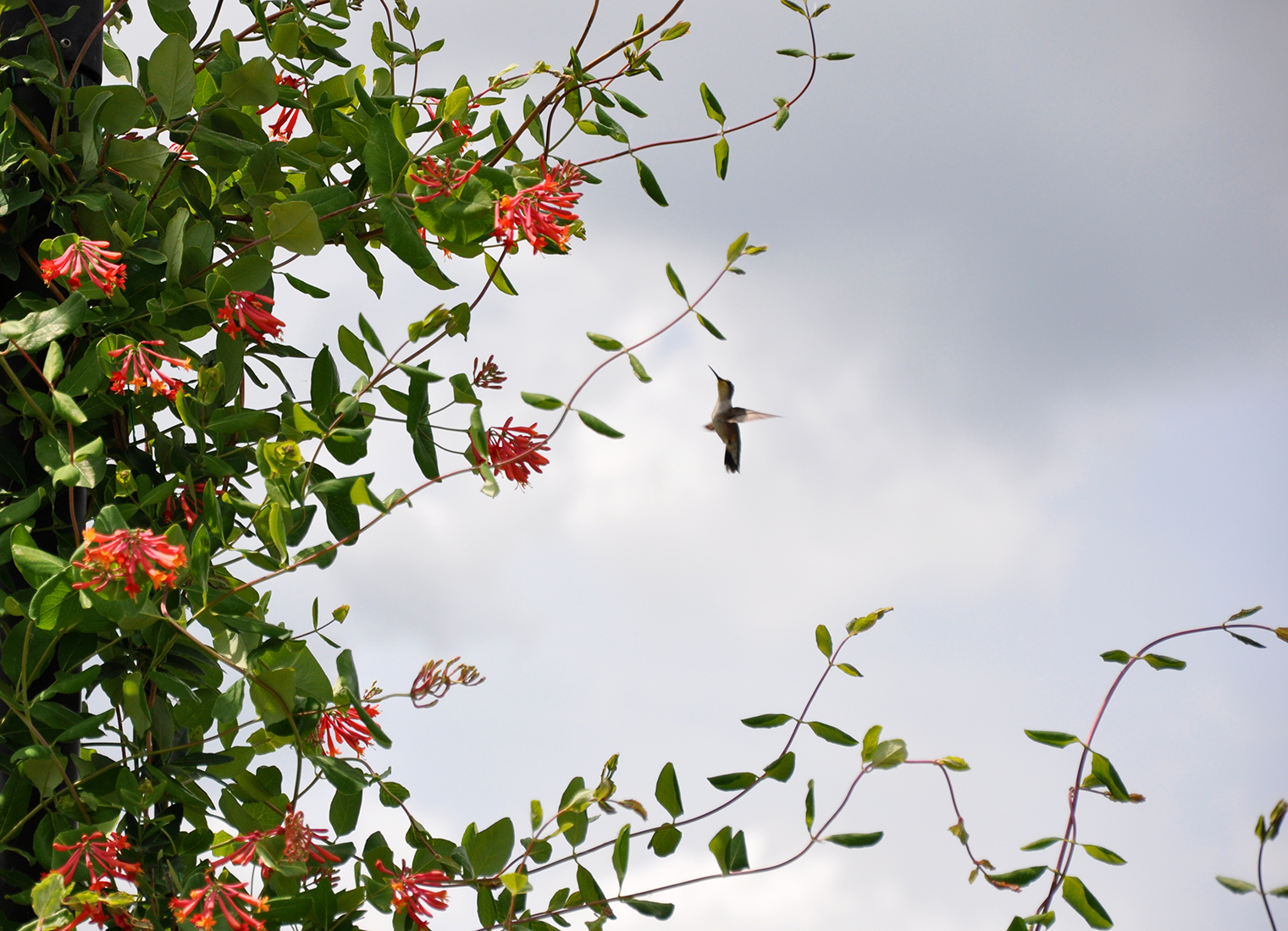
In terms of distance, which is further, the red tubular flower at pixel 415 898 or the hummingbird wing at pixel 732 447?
the hummingbird wing at pixel 732 447

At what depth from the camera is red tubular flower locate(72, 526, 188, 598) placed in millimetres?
764

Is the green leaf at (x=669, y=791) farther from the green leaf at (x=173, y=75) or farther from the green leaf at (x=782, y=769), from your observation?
the green leaf at (x=173, y=75)

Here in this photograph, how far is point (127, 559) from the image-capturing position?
2.54ft

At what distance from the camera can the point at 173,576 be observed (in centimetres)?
80

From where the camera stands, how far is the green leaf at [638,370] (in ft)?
3.01

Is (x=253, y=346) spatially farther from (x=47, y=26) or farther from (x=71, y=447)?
(x=47, y=26)

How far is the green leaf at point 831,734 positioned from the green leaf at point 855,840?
88 millimetres

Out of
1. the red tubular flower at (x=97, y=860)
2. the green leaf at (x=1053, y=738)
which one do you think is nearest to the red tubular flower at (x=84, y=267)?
the red tubular flower at (x=97, y=860)

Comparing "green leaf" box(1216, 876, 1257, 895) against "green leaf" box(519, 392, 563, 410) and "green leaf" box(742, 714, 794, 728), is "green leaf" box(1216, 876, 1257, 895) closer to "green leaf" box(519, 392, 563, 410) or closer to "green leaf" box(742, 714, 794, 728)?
"green leaf" box(742, 714, 794, 728)

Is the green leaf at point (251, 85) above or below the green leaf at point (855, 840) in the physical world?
above

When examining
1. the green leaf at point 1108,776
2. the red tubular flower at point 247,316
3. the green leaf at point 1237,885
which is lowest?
the green leaf at point 1237,885

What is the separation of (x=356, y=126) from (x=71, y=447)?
0.43 m

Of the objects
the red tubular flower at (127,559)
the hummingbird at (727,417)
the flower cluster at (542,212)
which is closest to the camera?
the red tubular flower at (127,559)

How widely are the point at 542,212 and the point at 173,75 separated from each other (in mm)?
436
